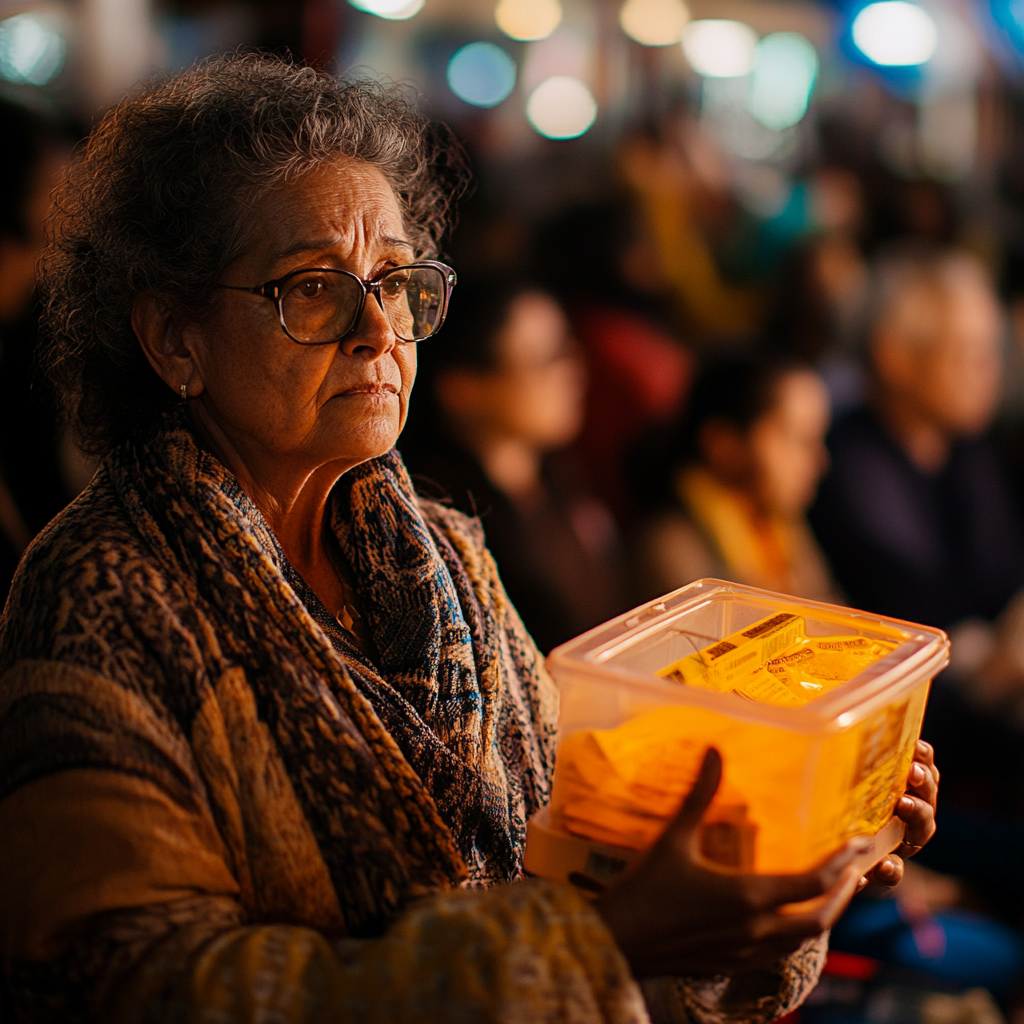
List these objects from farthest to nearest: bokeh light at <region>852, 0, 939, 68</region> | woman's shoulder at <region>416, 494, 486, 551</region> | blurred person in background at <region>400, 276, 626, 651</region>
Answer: bokeh light at <region>852, 0, 939, 68</region>, blurred person in background at <region>400, 276, 626, 651</region>, woman's shoulder at <region>416, 494, 486, 551</region>

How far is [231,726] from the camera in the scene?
104 cm

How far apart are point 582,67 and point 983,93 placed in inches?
158

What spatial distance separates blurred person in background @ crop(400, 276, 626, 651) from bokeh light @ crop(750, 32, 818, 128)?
9320 mm

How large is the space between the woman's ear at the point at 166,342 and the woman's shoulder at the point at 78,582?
174mm

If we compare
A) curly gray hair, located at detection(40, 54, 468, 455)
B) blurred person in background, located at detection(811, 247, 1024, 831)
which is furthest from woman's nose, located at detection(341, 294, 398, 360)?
blurred person in background, located at detection(811, 247, 1024, 831)

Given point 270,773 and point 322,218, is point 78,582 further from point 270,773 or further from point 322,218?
point 322,218

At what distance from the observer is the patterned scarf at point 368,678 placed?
1.06 metres

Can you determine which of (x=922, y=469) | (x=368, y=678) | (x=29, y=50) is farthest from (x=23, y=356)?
(x=922, y=469)

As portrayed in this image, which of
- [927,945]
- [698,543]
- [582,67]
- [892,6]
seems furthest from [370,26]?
[927,945]

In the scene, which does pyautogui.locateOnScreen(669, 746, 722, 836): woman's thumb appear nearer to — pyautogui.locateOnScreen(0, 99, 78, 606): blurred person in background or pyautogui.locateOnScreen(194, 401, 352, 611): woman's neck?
pyautogui.locateOnScreen(194, 401, 352, 611): woman's neck

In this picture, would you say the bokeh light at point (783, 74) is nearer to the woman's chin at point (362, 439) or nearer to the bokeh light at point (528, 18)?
the bokeh light at point (528, 18)

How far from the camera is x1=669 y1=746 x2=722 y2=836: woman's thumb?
92 cm

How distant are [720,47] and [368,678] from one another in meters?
11.7

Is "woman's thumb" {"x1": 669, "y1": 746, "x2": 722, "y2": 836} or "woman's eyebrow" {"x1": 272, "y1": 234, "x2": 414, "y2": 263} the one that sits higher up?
"woman's eyebrow" {"x1": 272, "y1": 234, "x2": 414, "y2": 263}
